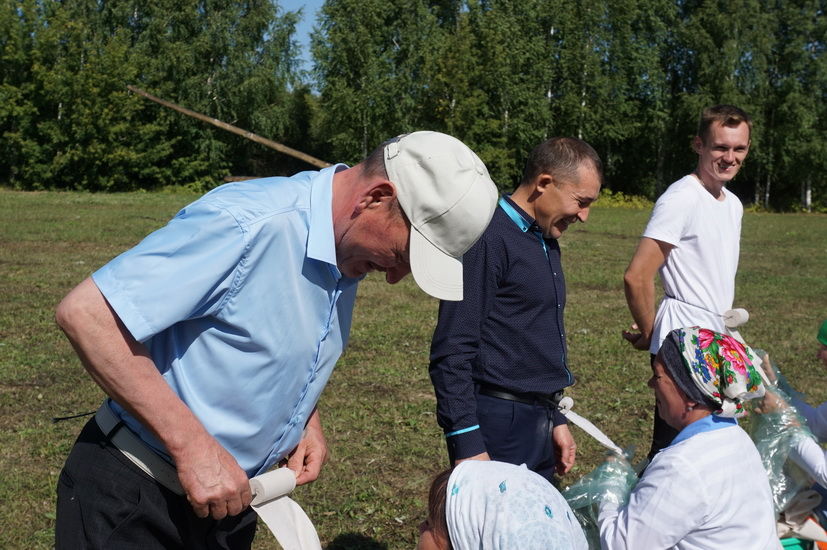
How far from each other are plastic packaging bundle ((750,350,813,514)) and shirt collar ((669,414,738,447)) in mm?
1059

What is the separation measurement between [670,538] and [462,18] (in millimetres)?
46309

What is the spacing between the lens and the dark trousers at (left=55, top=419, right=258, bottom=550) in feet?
7.19

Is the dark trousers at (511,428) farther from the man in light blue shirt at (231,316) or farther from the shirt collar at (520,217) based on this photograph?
the man in light blue shirt at (231,316)

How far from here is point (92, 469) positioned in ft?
7.26

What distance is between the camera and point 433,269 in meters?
2.16

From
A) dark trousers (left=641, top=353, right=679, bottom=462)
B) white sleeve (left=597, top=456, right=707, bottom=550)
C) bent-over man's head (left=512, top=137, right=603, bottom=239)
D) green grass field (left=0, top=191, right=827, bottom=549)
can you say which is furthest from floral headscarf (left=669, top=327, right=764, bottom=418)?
green grass field (left=0, top=191, right=827, bottom=549)

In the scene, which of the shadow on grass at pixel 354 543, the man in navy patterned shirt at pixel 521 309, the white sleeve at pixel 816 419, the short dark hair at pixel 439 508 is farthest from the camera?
the shadow on grass at pixel 354 543

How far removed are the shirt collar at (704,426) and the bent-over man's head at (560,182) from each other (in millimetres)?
999

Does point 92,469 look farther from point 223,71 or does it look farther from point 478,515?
point 223,71

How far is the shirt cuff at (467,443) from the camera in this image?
3.12m

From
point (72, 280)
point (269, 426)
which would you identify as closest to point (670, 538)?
point (269, 426)

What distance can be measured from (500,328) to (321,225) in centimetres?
141

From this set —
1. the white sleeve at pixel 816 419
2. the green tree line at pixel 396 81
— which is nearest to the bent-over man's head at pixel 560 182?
the white sleeve at pixel 816 419

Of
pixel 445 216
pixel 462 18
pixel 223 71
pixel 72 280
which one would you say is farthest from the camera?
pixel 462 18
